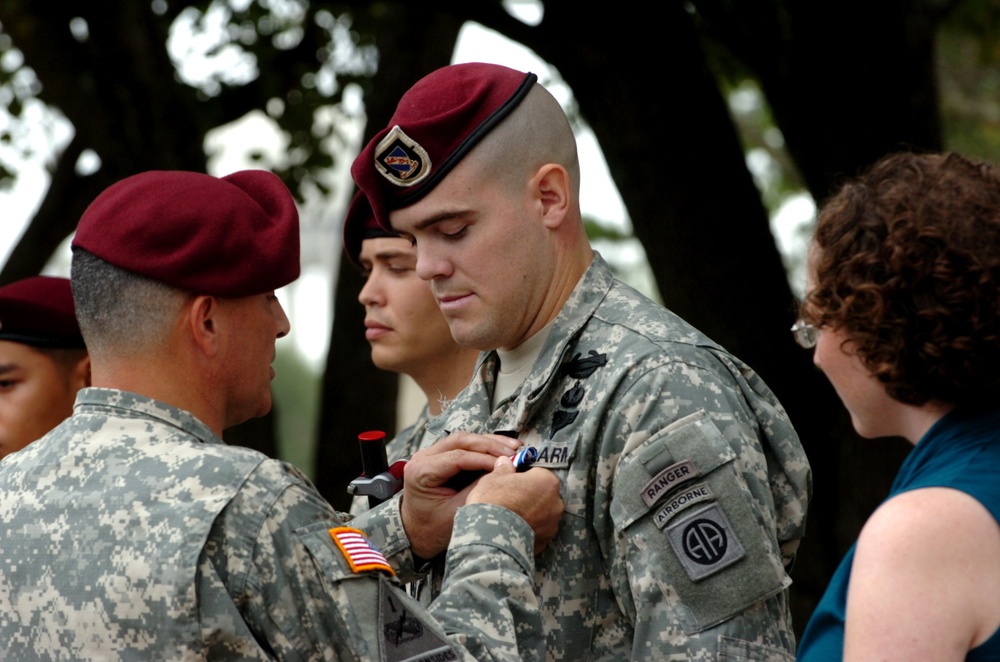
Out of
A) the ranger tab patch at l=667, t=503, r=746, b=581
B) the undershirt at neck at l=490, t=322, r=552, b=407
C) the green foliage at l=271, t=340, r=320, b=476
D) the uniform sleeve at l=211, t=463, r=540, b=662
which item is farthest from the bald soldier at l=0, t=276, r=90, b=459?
the green foliage at l=271, t=340, r=320, b=476

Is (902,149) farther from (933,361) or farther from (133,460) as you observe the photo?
(133,460)

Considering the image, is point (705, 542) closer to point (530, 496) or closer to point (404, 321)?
point (530, 496)

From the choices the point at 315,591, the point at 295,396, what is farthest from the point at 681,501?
the point at 295,396

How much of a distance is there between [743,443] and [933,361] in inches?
23.3

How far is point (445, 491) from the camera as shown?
2916 mm

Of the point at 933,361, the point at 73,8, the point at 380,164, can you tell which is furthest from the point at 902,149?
the point at 73,8

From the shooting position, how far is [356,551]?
2479 millimetres

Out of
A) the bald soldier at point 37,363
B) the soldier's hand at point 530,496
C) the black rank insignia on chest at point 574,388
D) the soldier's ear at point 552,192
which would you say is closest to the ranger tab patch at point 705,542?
the soldier's hand at point 530,496

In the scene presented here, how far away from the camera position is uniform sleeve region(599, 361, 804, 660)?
262cm

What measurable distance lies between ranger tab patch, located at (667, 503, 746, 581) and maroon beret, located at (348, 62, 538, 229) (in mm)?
1004

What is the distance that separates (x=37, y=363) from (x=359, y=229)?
1173 millimetres

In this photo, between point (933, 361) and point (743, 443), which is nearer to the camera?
point (933, 361)

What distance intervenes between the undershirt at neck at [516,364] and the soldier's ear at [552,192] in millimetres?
259

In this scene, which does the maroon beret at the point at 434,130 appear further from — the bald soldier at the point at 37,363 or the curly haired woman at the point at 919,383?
the bald soldier at the point at 37,363
